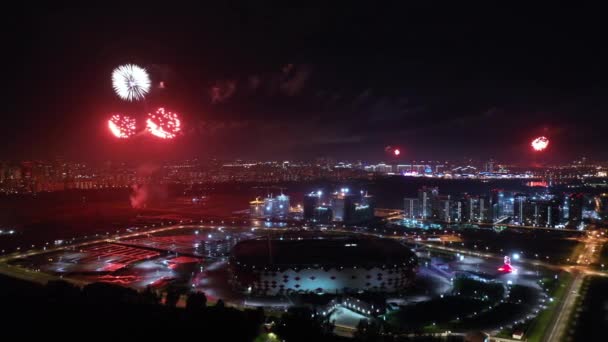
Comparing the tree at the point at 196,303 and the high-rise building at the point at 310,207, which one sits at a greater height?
the high-rise building at the point at 310,207

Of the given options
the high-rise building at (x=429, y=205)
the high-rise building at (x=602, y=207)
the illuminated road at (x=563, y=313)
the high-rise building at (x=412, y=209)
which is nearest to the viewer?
the illuminated road at (x=563, y=313)

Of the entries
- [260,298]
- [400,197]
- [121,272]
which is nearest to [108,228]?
[121,272]

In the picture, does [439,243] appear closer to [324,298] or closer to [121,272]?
[324,298]

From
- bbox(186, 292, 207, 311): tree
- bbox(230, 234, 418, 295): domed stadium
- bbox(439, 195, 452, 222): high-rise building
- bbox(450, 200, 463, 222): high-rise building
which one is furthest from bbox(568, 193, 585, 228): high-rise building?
bbox(186, 292, 207, 311): tree

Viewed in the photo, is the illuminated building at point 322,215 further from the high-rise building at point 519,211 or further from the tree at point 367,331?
the tree at point 367,331

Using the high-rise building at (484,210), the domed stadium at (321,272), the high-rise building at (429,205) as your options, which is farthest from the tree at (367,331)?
the high-rise building at (484,210)

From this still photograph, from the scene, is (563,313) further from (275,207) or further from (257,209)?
(257,209)

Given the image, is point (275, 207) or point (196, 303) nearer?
point (196, 303)

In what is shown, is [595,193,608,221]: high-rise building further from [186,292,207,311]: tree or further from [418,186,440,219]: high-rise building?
[186,292,207,311]: tree

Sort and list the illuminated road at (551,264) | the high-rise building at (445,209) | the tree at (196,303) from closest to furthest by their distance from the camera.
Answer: the tree at (196,303) < the illuminated road at (551,264) < the high-rise building at (445,209)

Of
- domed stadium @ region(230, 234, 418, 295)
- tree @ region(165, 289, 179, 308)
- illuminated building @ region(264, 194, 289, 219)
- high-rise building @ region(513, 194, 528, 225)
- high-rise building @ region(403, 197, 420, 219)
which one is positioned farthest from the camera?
illuminated building @ region(264, 194, 289, 219)

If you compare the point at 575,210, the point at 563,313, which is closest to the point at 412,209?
the point at 575,210
